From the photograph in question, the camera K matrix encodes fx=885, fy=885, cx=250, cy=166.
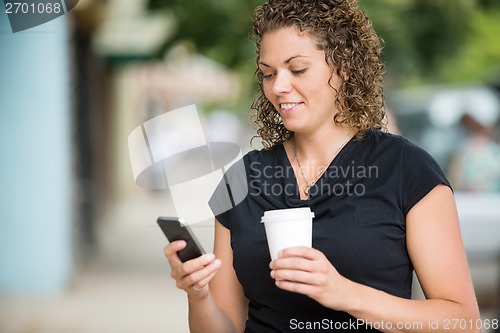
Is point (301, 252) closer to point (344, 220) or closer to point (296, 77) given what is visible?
point (344, 220)

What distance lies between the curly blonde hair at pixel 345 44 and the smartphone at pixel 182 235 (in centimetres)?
51

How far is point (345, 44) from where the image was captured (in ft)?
7.29

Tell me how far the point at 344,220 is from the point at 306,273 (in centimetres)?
29

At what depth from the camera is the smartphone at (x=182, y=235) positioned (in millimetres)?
2006

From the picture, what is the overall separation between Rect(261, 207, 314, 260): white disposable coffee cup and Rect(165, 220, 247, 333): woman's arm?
26cm

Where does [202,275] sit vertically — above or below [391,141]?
below

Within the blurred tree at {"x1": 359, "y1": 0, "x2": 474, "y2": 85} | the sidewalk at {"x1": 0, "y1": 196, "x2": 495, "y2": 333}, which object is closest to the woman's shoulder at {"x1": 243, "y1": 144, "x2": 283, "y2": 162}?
the sidewalk at {"x1": 0, "y1": 196, "x2": 495, "y2": 333}

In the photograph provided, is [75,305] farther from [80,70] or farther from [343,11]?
[343,11]

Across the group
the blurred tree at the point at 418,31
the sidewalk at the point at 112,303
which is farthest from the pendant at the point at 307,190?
the blurred tree at the point at 418,31

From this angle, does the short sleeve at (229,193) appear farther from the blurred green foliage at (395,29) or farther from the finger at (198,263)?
the blurred green foliage at (395,29)

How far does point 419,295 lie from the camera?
3789mm

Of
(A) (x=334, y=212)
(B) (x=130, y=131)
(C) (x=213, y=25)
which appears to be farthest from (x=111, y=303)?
(A) (x=334, y=212)

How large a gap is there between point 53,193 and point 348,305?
21.0 ft

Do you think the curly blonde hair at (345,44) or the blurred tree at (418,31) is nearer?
the curly blonde hair at (345,44)
